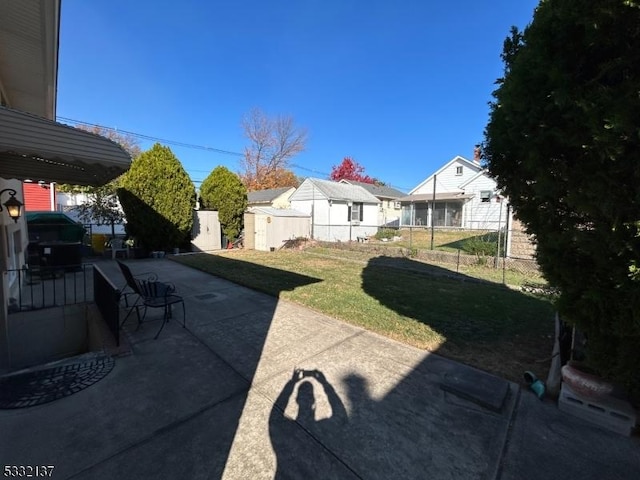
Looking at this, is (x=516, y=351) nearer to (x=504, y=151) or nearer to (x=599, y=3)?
(x=504, y=151)

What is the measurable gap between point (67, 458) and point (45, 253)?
828 cm

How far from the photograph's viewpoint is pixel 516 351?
12.5 ft

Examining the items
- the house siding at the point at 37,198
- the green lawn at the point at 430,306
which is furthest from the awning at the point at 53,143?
the house siding at the point at 37,198

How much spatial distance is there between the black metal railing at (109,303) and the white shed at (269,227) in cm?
989

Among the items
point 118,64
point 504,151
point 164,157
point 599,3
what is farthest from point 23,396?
point 118,64

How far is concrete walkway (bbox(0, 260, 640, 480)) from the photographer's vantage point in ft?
6.44

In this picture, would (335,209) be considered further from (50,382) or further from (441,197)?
(50,382)

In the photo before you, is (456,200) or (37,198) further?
(456,200)

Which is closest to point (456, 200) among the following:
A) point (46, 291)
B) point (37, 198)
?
point (46, 291)

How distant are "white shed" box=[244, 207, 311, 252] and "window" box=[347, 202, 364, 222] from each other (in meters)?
5.52

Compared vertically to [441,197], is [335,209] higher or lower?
lower

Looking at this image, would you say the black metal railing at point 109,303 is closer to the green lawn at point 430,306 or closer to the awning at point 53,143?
the awning at point 53,143

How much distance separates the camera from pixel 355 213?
2153cm

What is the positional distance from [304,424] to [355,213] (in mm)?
19679
